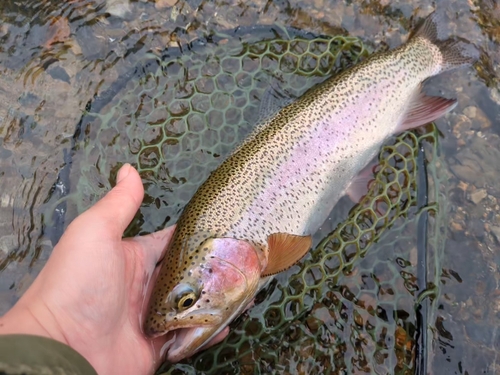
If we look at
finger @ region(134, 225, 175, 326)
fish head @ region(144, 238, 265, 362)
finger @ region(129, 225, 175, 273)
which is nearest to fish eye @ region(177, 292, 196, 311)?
fish head @ region(144, 238, 265, 362)

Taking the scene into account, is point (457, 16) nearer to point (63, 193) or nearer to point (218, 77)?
point (218, 77)

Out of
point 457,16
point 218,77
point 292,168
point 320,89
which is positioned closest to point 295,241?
point 292,168

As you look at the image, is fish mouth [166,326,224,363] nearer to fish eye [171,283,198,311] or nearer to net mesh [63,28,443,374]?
fish eye [171,283,198,311]

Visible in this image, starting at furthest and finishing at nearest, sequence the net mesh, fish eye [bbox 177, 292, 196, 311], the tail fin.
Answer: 1. the tail fin
2. the net mesh
3. fish eye [bbox 177, 292, 196, 311]

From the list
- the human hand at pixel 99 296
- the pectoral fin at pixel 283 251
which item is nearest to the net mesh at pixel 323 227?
the pectoral fin at pixel 283 251

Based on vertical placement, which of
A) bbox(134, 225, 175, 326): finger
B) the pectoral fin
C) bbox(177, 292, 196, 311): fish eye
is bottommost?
bbox(134, 225, 175, 326): finger

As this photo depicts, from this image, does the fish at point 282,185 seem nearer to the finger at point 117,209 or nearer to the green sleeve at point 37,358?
the finger at point 117,209
